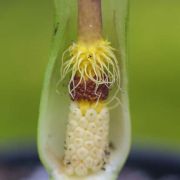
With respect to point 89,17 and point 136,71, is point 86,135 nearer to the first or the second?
point 89,17

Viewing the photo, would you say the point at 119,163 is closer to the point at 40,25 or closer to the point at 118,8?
the point at 118,8

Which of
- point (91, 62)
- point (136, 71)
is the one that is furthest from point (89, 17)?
point (136, 71)

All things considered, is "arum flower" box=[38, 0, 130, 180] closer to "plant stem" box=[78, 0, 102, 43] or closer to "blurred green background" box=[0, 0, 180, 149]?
"plant stem" box=[78, 0, 102, 43]

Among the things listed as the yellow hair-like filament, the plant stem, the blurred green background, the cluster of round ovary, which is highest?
the blurred green background

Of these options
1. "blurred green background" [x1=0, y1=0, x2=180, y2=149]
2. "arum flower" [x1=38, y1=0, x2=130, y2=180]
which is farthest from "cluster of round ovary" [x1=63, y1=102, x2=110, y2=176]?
"blurred green background" [x1=0, y1=0, x2=180, y2=149]

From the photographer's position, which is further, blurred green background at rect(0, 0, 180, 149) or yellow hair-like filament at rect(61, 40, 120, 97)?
blurred green background at rect(0, 0, 180, 149)

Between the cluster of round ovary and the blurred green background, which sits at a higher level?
the blurred green background

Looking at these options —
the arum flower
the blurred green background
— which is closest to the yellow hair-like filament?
the arum flower

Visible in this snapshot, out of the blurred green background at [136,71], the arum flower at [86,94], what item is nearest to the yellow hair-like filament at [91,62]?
the arum flower at [86,94]
